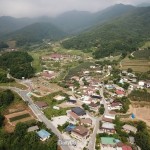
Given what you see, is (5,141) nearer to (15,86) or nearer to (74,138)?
(74,138)

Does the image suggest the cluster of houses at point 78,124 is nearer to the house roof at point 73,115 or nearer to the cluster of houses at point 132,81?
the house roof at point 73,115

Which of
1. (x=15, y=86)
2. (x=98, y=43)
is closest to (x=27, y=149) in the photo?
(x=15, y=86)

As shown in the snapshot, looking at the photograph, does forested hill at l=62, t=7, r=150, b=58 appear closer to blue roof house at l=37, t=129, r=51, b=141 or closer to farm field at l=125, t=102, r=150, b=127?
farm field at l=125, t=102, r=150, b=127

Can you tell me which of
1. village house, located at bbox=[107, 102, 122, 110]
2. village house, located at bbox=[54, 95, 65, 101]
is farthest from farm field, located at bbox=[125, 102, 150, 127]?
village house, located at bbox=[54, 95, 65, 101]

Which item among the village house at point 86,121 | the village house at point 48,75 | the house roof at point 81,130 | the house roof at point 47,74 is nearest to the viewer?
the house roof at point 81,130

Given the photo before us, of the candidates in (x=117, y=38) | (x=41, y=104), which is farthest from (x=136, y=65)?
(x=117, y=38)

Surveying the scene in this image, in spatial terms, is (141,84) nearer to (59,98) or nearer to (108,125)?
(59,98)

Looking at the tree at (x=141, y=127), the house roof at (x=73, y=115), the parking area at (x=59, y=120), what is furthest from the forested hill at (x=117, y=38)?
the tree at (x=141, y=127)
